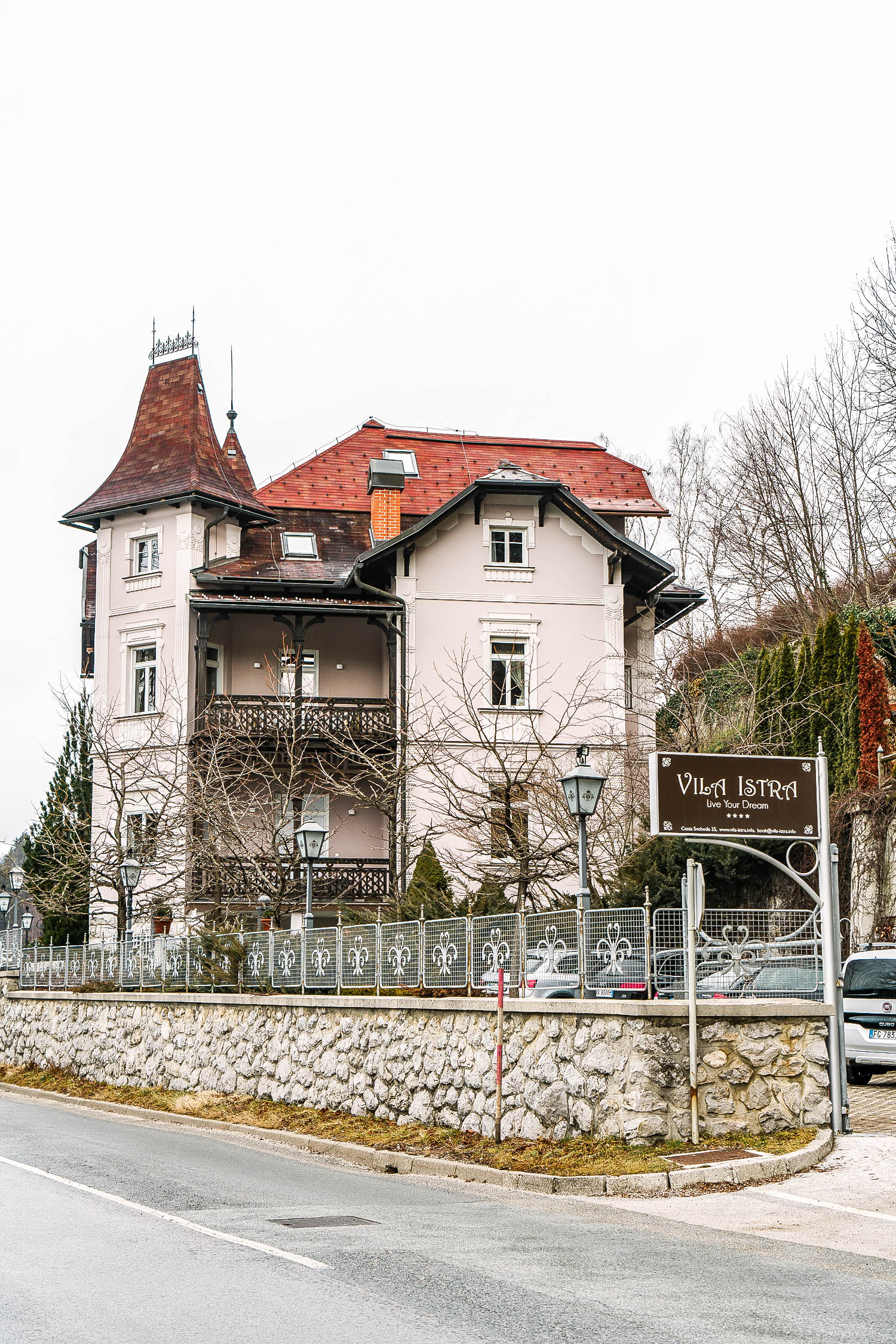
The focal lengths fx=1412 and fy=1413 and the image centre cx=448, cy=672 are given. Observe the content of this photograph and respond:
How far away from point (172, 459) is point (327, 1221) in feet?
96.6

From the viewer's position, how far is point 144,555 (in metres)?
36.5

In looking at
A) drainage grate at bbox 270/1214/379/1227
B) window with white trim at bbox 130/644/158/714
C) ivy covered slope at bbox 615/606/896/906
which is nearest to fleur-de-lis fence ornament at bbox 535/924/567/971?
drainage grate at bbox 270/1214/379/1227

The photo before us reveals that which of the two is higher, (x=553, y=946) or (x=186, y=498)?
(x=186, y=498)

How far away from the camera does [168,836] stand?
105 feet

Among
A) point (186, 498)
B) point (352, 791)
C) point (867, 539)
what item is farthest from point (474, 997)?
point (867, 539)

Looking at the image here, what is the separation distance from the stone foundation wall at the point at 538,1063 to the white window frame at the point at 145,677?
15.2 m

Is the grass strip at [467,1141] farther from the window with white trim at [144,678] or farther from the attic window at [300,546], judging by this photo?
the attic window at [300,546]

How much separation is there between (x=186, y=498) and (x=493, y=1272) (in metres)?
29.2

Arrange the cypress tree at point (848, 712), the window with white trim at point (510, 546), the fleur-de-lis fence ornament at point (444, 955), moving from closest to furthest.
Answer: the fleur-de-lis fence ornament at point (444, 955) < the cypress tree at point (848, 712) < the window with white trim at point (510, 546)

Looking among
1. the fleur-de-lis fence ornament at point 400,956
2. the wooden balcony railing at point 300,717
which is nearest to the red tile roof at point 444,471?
the wooden balcony railing at point 300,717

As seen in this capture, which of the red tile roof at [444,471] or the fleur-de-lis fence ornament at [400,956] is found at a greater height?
the red tile roof at [444,471]

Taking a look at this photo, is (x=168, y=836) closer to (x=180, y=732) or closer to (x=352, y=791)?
(x=180, y=732)

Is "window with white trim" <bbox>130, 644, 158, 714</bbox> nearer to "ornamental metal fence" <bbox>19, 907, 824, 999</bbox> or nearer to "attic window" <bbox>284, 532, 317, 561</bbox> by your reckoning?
"attic window" <bbox>284, 532, 317, 561</bbox>

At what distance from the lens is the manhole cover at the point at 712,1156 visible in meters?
11.7
